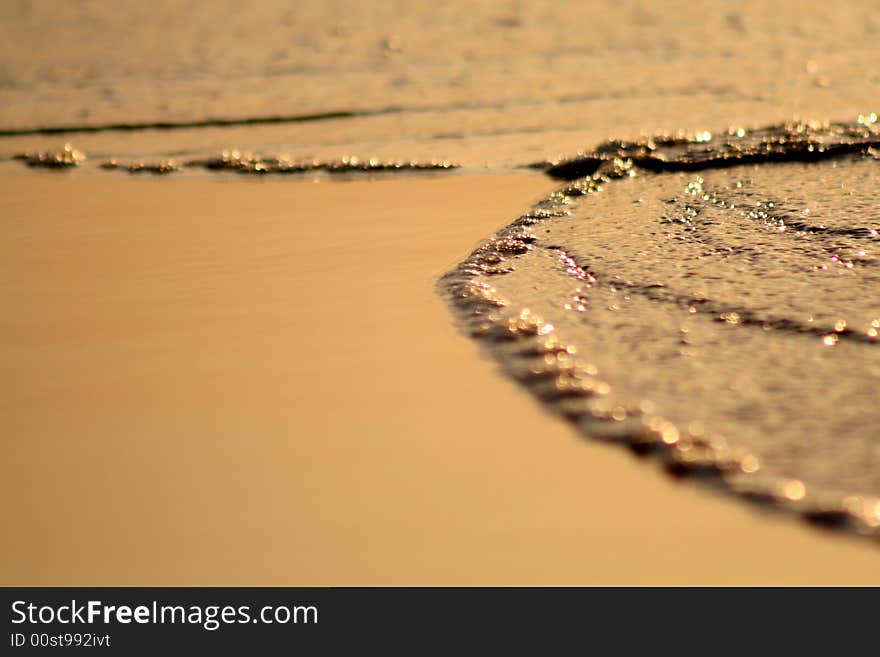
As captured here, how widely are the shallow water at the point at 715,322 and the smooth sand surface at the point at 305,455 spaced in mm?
82

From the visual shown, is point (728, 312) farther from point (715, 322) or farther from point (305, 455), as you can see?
point (305, 455)

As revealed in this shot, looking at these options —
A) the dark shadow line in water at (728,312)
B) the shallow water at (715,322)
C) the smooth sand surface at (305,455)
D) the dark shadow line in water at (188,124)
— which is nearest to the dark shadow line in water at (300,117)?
the dark shadow line in water at (188,124)

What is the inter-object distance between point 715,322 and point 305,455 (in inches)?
35.2

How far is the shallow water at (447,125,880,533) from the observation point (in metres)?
1.70

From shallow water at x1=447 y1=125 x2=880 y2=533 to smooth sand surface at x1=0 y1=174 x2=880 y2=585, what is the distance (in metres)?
0.08

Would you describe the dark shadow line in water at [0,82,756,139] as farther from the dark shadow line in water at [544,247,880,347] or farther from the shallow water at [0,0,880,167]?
the dark shadow line in water at [544,247,880,347]

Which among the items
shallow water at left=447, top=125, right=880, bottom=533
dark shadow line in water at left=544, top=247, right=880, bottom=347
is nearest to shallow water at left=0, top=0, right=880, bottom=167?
shallow water at left=447, top=125, right=880, bottom=533

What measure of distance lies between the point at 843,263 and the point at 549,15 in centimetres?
456

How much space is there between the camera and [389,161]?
400cm

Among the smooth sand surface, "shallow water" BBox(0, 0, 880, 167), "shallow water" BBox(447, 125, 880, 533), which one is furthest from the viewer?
"shallow water" BBox(0, 0, 880, 167)

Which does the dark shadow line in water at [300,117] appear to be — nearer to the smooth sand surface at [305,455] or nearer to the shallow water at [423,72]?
the shallow water at [423,72]

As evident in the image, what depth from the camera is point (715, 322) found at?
7.23ft

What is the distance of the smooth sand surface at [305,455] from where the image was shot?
4.91 feet
